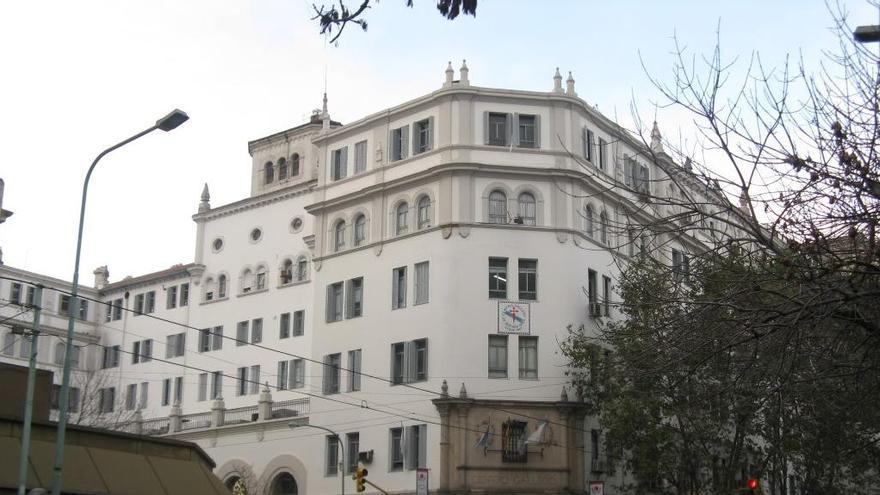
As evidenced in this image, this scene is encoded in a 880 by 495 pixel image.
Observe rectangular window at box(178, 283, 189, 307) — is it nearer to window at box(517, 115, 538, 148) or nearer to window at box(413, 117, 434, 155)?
window at box(413, 117, 434, 155)

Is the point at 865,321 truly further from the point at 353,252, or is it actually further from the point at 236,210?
the point at 236,210

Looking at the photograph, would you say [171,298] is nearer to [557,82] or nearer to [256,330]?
[256,330]

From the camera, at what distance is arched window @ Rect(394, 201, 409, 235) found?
164 ft

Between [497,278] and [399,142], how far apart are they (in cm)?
801

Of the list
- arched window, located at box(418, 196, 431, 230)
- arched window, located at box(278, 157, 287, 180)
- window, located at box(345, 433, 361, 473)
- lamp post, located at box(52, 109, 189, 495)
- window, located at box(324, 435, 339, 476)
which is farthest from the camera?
arched window, located at box(278, 157, 287, 180)

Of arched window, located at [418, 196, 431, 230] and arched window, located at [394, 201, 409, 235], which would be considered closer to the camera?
arched window, located at [418, 196, 431, 230]

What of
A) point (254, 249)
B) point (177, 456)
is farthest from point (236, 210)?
point (177, 456)

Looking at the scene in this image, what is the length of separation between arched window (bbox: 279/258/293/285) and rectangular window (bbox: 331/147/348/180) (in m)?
7.48

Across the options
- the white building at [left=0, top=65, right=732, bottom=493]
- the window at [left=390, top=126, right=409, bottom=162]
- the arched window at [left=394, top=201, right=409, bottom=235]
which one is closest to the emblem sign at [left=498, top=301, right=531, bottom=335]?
the white building at [left=0, top=65, right=732, bottom=493]

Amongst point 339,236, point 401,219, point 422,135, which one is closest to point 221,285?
point 339,236

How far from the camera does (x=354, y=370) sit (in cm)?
4941

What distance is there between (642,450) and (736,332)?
27217 mm

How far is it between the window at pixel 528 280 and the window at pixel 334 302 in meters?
8.62

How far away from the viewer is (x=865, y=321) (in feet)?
45.9
